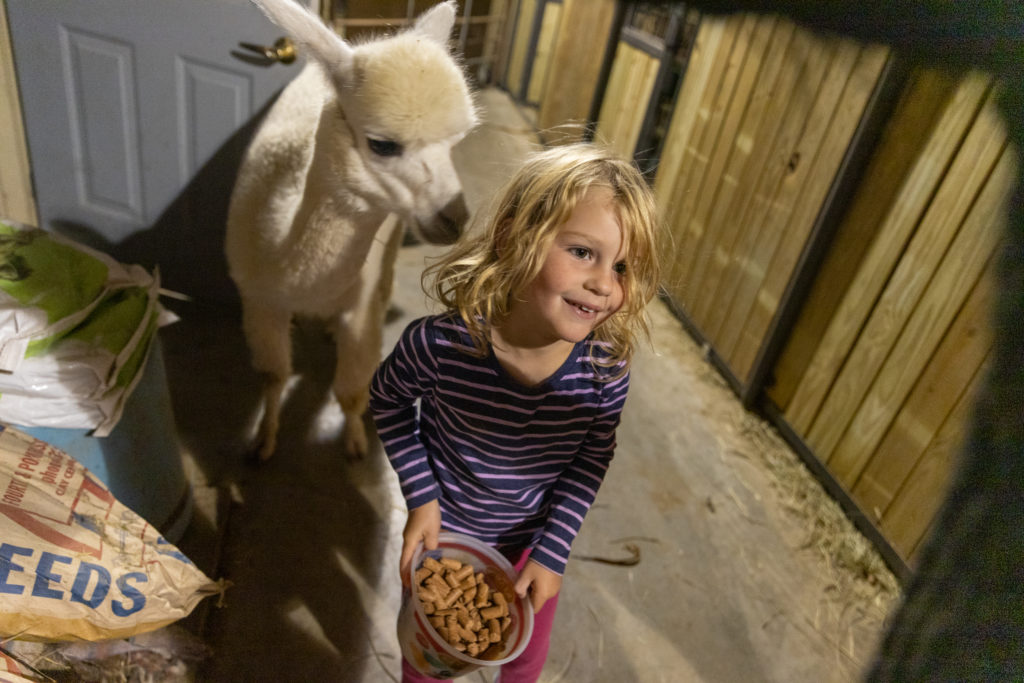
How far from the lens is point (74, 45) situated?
2.01 metres

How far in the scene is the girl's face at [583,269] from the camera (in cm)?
90

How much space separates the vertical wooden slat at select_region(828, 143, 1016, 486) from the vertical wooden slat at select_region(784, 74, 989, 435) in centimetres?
18

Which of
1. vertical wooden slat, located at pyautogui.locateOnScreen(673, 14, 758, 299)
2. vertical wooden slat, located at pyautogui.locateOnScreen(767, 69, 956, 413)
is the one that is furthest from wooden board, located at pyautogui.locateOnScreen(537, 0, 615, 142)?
vertical wooden slat, located at pyautogui.locateOnScreen(767, 69, 956, 413)

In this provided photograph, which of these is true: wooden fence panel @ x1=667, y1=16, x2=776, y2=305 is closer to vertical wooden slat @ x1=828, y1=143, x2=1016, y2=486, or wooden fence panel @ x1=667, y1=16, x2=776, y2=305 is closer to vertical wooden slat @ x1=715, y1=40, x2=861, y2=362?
vertical wooden slat @ x1=715, y1=40, x2=861, y2=362

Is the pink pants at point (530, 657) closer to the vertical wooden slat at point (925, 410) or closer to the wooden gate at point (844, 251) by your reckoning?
the wooden gate at point (844, 251)

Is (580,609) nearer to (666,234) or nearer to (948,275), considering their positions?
(666,234)

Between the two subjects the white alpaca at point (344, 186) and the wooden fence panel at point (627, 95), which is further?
the wooden fence panel at point (627, 95)

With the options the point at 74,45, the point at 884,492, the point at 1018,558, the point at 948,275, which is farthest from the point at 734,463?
the point at 74,45

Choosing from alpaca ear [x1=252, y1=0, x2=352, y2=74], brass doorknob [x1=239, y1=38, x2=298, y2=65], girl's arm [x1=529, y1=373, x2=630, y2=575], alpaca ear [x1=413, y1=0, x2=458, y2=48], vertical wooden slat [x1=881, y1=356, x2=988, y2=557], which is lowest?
vertical wooden slat [x1=881, y1=356, x2=988, y2=557]

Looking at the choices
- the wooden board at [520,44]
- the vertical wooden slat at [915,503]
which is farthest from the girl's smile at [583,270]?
the wooden board at [520,44]

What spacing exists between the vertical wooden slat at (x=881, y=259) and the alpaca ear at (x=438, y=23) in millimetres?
1458

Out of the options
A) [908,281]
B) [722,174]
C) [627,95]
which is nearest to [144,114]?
[722,174]

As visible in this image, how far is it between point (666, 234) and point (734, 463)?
5.63ft

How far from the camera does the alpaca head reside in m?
1.42
